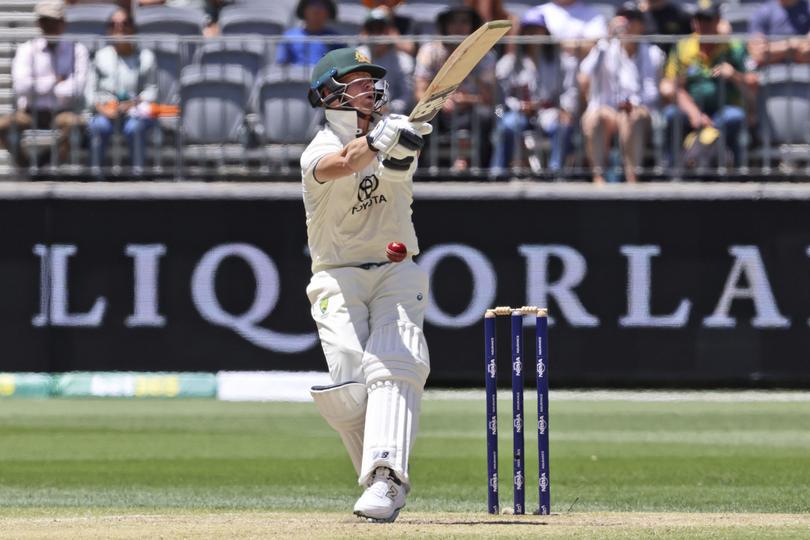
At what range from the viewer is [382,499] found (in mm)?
6969

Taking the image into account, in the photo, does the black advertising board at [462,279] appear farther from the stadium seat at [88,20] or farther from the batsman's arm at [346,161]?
the batsman's arm at [346,161]

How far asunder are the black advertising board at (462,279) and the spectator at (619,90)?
46 cm

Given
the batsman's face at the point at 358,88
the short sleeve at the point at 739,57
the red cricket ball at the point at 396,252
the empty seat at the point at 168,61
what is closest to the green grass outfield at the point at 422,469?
the red cricket ball at the point at 396,252

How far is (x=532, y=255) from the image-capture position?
14180mm

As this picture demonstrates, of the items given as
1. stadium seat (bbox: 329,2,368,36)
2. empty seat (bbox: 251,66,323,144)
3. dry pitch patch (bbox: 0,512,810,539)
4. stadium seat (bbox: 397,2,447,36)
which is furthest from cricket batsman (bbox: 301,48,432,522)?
stadium seat (bbox: 329,2,368,36)

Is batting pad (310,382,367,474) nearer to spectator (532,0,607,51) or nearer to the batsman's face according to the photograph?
the batsman's face

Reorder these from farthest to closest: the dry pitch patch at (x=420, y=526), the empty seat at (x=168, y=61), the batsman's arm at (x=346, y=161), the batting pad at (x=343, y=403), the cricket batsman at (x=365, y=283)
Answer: the empty seat at (x=168, y=61) → the batting pad at (x=343, y=403) → the cricket batsman at (x=365, y=283) → the batsman's arm at (x=346, y=161) → the dry pitch patch at (x=420, y=526)

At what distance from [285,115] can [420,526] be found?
25.2 ft

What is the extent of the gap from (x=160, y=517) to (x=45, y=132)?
24.7 feet

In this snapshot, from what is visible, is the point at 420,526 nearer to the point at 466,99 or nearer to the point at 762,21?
the point at 466,99

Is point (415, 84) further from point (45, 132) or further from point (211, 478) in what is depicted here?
point (211, 478)

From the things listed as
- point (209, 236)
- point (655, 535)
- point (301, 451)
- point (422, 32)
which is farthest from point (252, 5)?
point (655, 535)

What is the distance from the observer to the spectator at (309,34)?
47.0ft

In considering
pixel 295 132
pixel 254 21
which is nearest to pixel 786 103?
pixel 295 132
